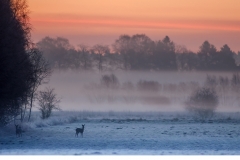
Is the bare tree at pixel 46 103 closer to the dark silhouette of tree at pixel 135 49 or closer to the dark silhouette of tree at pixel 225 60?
the dark silhouette of tree at pixel 135 49

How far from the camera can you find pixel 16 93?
28.2 meters

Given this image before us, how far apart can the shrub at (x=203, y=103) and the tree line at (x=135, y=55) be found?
413cm

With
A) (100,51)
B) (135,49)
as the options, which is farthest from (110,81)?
(135,49)

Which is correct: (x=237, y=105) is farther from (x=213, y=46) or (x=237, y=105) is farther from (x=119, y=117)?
(x=119, y=117)

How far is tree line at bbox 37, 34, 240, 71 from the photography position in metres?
60.7

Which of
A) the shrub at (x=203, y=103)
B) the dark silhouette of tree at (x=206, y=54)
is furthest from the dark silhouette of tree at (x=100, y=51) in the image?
the dark silhouette of tree at (x=206, y=54)

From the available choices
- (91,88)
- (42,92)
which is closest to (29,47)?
(42,92)

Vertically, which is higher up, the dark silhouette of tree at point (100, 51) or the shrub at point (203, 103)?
the dark silhouette of tree at point (100, 51)

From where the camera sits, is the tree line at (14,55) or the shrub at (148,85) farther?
the shrub at (148,85)

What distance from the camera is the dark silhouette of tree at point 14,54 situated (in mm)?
26828

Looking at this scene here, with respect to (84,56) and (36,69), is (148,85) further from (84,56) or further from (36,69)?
(36,69)

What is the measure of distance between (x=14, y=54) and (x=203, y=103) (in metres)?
42.2

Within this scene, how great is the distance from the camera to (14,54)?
27547 millimetres

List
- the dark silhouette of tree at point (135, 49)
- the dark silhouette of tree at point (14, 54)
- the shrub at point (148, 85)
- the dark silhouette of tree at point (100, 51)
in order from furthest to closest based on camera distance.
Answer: the shrub at point (148, 85) < the dark silhouette of tree at point (100, 51) < the dark silhouette of tree at point (135, 49) < the dark silhouette of tree at point (14, 54)
